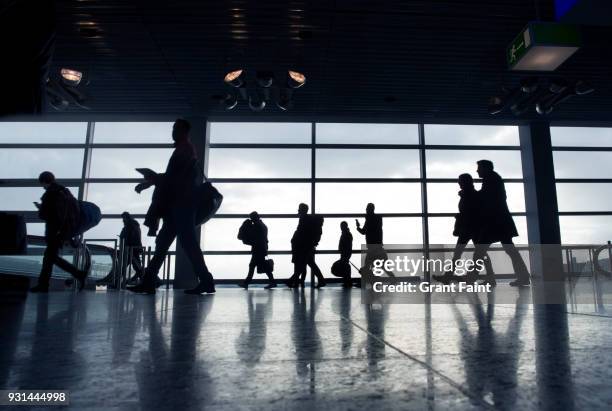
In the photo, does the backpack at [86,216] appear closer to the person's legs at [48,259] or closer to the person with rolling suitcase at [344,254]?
the person's legs at [48,259]

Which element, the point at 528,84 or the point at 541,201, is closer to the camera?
the point at 528,84

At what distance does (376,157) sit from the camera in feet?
31.4

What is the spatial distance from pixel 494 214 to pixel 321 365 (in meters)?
4.14

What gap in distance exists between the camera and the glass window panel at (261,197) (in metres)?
9.16

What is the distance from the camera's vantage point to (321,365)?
2.32 ft

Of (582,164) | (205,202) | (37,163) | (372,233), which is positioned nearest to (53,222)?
(205,202)

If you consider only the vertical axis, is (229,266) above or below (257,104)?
below

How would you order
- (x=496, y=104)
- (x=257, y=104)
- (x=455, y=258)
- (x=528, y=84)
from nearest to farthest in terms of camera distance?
(x=455, y=258) → (x=528, y=84) → (x=496, y=104) → (x=257, y=104)

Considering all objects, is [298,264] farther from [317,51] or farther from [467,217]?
[317,51]

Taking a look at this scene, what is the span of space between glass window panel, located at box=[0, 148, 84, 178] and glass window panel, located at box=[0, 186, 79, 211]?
0.30m

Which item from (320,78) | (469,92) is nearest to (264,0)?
(320,78)

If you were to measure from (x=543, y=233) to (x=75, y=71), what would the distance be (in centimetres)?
999

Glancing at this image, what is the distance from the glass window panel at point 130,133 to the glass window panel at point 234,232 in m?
2.35

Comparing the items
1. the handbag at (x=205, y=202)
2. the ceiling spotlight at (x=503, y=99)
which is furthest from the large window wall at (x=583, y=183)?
the handbag at (x=205, y=202)
